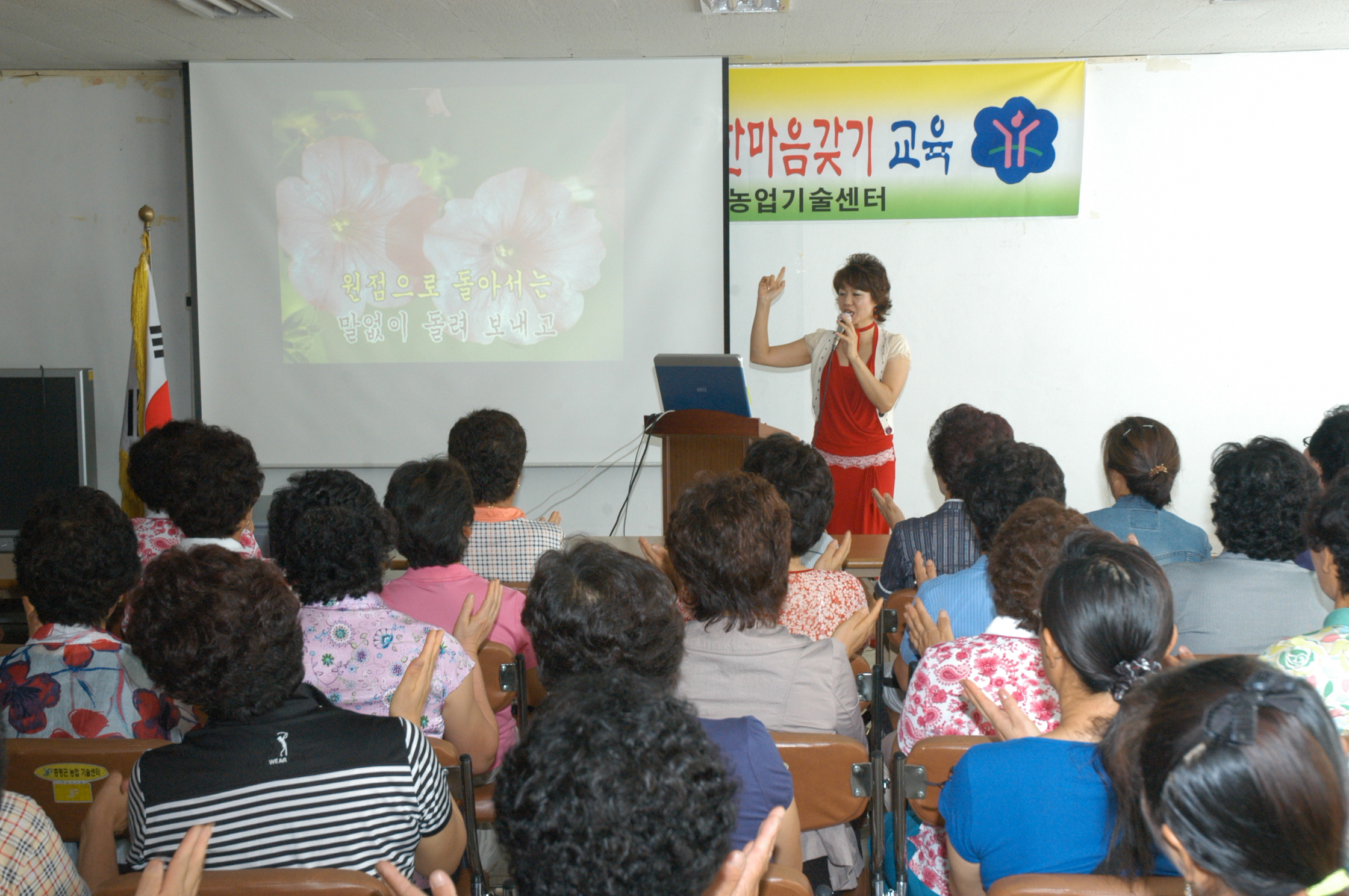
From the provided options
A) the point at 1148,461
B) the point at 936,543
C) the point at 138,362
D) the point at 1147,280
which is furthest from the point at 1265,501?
the point at 138,362

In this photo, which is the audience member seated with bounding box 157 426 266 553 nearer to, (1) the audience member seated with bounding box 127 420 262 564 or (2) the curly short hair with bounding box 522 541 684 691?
(1) the audience member seated with bounding box 127 420 262 564

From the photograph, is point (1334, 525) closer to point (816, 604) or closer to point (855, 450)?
point (816, 604)

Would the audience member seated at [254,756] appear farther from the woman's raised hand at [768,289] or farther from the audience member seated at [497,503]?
the woman's raised hand at [768,289]

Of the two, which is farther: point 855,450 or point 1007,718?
point 855,450

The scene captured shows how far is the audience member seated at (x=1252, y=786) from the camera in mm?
730

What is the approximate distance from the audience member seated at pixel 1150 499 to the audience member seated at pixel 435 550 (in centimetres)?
160

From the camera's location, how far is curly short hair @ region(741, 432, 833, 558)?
2.24m

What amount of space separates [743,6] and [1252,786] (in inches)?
152

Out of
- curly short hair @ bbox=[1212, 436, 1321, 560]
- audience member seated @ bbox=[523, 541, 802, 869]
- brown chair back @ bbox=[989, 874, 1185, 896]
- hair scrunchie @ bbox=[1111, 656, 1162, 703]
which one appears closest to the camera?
brown chair back @ bbox=[989, 874, 1185, 896]

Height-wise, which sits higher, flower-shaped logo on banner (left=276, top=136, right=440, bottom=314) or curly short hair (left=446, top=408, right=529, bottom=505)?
flower-shaped logo on banner (left=276, top=136, right=440, bottom=314)

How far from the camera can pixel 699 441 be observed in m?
3.52

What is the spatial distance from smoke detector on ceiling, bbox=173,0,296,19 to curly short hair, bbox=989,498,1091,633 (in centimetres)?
367

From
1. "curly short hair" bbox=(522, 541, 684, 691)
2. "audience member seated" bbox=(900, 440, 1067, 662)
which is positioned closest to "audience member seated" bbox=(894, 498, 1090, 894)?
"audience member seated" bbox=(900, 440, 1067, 662)

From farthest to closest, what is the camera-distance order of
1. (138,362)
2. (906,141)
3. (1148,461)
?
(906,141) < (138,362) < (1148,461)
